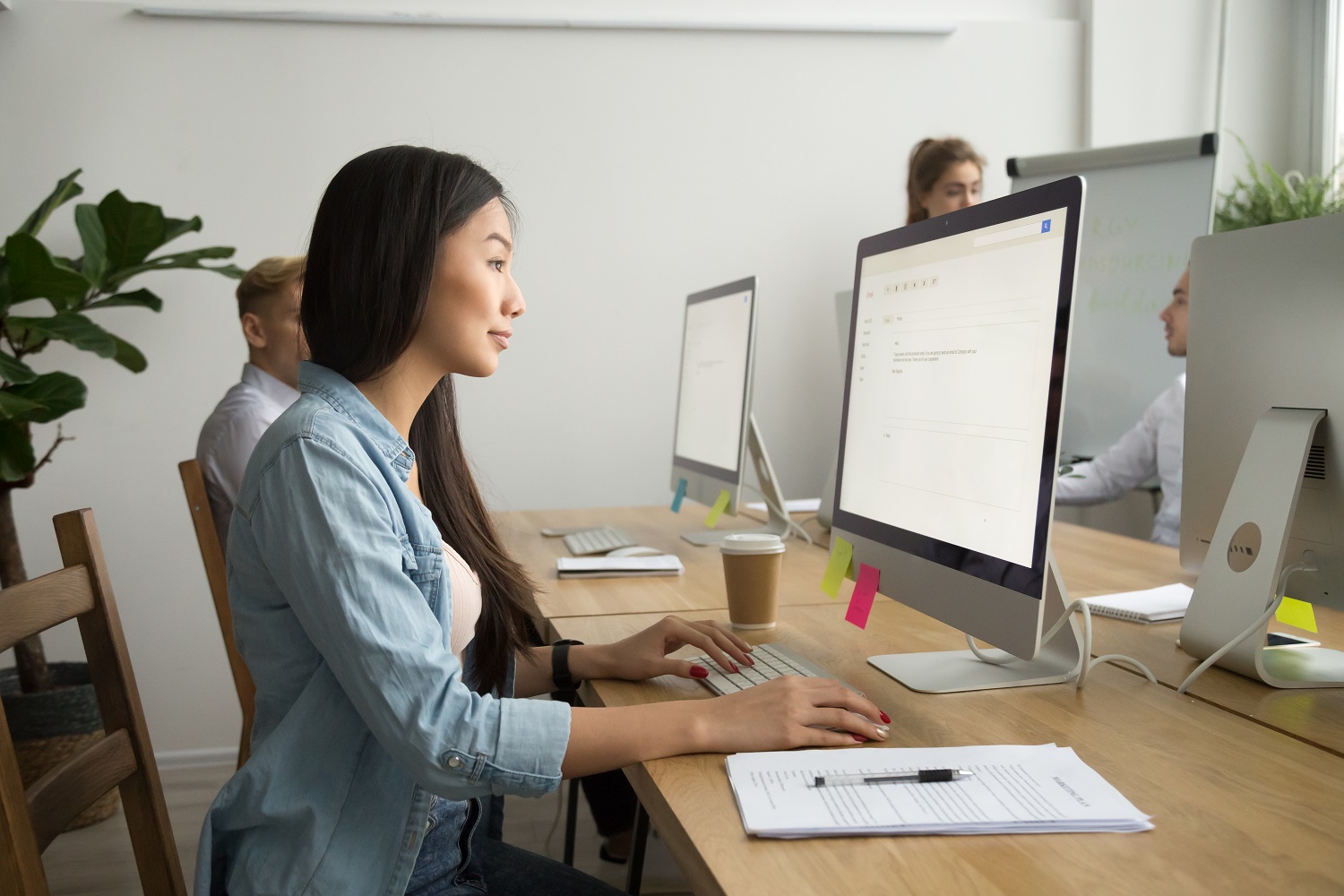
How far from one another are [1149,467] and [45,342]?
2.96 metres

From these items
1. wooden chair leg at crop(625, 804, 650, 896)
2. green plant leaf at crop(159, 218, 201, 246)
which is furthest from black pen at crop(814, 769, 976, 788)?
green plant leaf at crop(159, 218, 201, 246)

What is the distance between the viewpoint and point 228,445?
2.17 m

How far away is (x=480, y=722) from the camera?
2.88ft

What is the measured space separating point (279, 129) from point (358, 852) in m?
2.85

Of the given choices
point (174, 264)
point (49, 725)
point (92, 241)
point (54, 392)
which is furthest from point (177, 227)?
point (49, 725)

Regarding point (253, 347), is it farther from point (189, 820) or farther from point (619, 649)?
point (619, 649)

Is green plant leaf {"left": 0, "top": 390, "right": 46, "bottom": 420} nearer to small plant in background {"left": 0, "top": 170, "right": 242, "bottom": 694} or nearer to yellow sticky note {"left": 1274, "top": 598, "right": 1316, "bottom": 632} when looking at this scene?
small plant in background {"left": 0, "top": 170, "right": 242, "bottom": 694}

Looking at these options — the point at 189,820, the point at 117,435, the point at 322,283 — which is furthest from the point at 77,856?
the point at 322,283

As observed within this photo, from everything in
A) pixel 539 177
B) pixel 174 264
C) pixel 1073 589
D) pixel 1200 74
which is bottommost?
pixel 1073 589

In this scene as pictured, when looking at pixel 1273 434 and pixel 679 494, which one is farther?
pixel 679 494

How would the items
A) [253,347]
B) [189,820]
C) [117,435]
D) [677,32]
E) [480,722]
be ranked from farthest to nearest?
[677,32] < [117,435] < [189,820] < [253,347] < [480,722]

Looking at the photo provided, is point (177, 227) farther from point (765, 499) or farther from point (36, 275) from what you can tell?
point (765, 499)

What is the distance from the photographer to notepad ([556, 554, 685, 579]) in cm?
191

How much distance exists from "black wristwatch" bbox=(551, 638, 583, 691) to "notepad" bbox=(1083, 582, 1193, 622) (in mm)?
769
